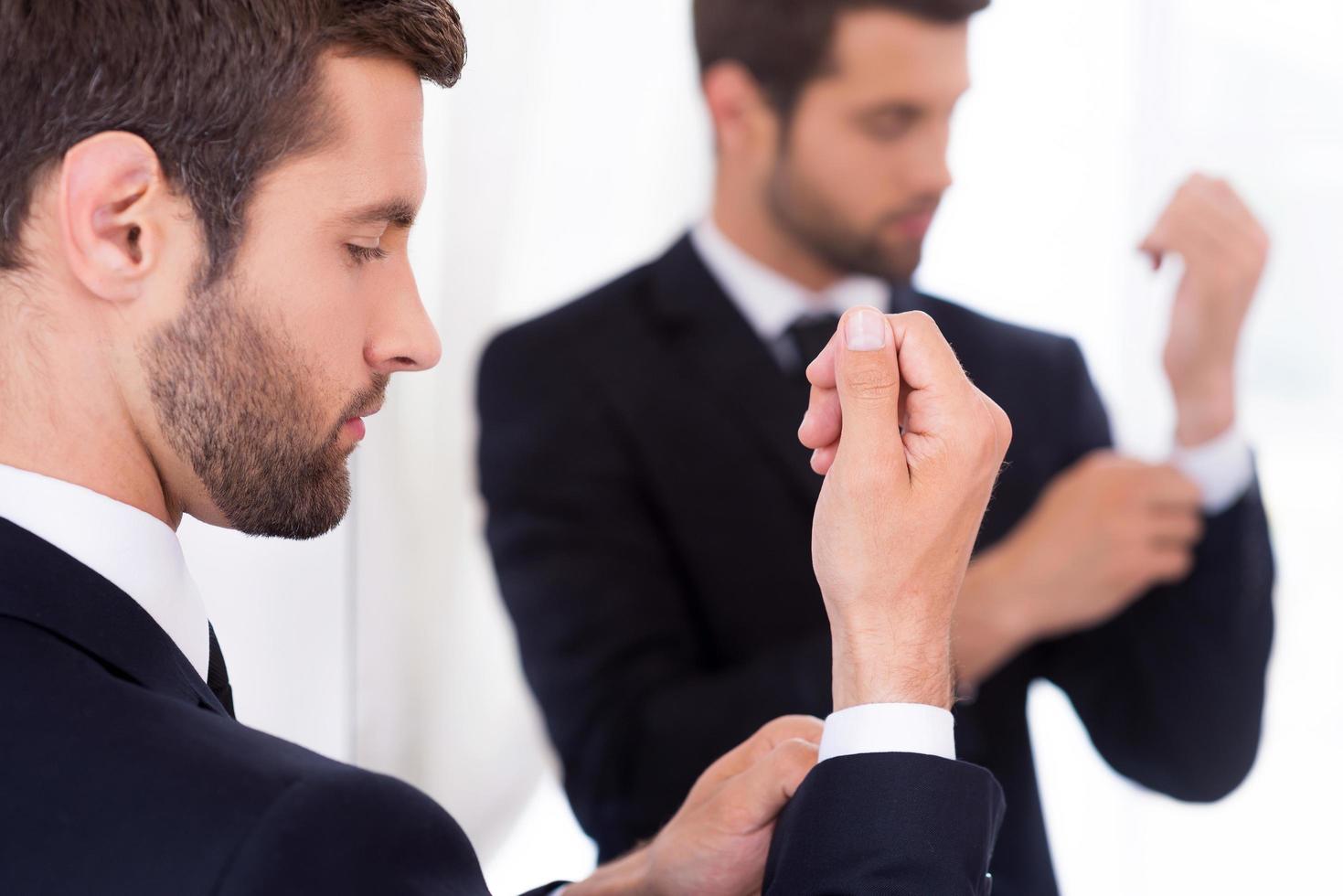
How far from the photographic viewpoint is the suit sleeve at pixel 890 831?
71 centimetres

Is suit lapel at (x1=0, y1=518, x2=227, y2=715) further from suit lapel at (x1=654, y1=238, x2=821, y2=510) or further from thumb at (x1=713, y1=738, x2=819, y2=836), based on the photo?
suit lapel at (x1=654, y1=238, x2=821, y2=510)

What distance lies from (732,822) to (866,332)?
13.4 inches

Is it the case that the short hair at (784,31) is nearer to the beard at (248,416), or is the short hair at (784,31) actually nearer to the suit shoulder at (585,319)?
the suit shoulder at (585,319)

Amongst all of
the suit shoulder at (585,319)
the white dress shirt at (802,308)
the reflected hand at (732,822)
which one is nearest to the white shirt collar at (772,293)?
the white dress shirt at (802,308)

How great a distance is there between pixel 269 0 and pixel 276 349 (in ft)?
0.62

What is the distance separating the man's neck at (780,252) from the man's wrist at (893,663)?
0.91m

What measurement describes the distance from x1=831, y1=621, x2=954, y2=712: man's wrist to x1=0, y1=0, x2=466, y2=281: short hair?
0.40m

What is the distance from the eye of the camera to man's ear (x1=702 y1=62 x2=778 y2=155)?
5.30 feet

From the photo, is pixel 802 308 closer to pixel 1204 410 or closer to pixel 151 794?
pixel 1204 410

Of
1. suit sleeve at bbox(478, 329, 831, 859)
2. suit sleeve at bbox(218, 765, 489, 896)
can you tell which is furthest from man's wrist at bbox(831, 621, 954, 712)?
suit sleeve at bbox(478, 329, 831, 859)

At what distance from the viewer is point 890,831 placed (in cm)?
72

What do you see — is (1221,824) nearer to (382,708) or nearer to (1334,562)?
(1334,562)

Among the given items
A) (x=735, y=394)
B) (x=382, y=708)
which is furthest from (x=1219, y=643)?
(x=382, y=708)

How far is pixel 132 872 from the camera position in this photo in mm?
588
